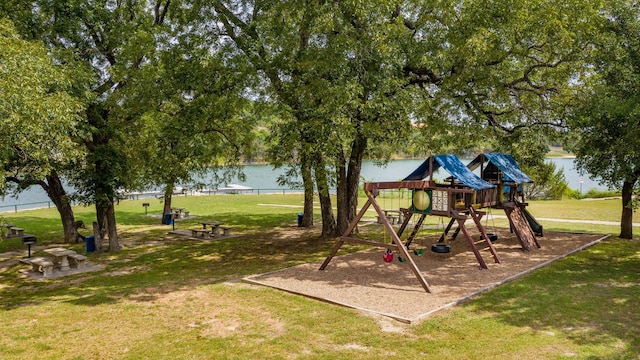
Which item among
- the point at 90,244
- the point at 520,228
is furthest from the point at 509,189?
the point at 90,244

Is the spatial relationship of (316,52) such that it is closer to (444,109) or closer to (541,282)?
(444,109)

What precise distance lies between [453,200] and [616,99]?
5123mm

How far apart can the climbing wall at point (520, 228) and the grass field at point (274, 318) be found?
5.08 ft

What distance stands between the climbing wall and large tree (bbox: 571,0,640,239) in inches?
118

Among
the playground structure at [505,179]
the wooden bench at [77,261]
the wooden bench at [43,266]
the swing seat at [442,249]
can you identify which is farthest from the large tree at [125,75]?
the playground structure at [505,179]

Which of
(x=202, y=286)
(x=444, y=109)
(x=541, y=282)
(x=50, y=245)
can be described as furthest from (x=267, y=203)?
(x=541, y=282)

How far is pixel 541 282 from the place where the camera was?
40.0 ft

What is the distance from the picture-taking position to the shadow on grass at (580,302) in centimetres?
855

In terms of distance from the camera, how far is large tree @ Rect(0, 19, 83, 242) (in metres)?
10.2

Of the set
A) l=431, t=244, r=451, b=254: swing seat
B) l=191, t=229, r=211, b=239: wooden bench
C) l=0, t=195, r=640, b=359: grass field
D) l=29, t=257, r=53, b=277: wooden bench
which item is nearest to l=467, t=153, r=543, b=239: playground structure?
l=0, t=195, r=640, b=359: grass field

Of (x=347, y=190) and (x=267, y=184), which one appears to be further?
(x=267, y=184)

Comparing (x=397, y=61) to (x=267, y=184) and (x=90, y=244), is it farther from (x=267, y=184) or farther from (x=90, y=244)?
(x=267, y=184)

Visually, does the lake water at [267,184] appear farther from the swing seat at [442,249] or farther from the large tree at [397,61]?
the swing seat at [442,249]

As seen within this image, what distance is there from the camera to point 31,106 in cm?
1059
